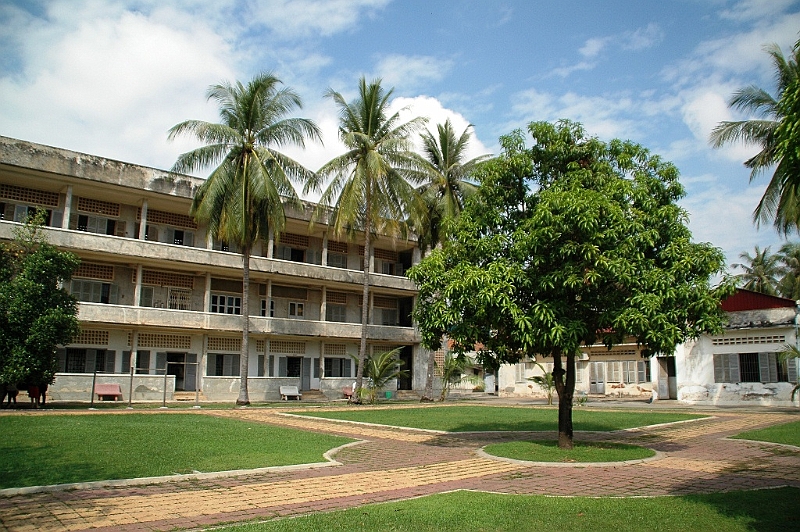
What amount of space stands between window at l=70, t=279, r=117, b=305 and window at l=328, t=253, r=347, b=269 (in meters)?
13.4

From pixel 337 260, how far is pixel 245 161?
13755 mm

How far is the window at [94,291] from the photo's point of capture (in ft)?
102

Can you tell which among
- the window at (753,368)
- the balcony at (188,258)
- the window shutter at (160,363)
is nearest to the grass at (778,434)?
the window at (753,368)

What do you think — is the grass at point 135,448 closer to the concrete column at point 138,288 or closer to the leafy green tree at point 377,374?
the leafy green tree at point 377,374

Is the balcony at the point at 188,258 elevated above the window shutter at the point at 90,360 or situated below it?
above

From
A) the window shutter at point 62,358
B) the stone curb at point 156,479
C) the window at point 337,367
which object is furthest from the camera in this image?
the window at point 337,367

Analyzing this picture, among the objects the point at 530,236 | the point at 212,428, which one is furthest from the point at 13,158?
the point at 530,236

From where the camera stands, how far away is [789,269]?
6072 cm

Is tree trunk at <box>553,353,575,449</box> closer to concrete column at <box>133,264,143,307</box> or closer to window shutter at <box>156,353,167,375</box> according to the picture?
concrete column at <box>133,264,143,307</box>

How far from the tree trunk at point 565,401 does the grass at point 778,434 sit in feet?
16.2

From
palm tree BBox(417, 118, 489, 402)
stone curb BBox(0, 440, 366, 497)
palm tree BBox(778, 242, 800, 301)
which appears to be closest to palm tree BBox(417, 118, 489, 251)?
palm tree BBox(417, 118, 489, 402)

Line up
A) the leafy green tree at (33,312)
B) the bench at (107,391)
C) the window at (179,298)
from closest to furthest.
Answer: the leafy green tree at (33,312)
the bench at (107,391)
the window at (179,298)

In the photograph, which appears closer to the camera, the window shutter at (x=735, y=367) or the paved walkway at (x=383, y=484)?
the paved walkway at (x=383, y=484)

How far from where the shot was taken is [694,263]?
11086 mm
